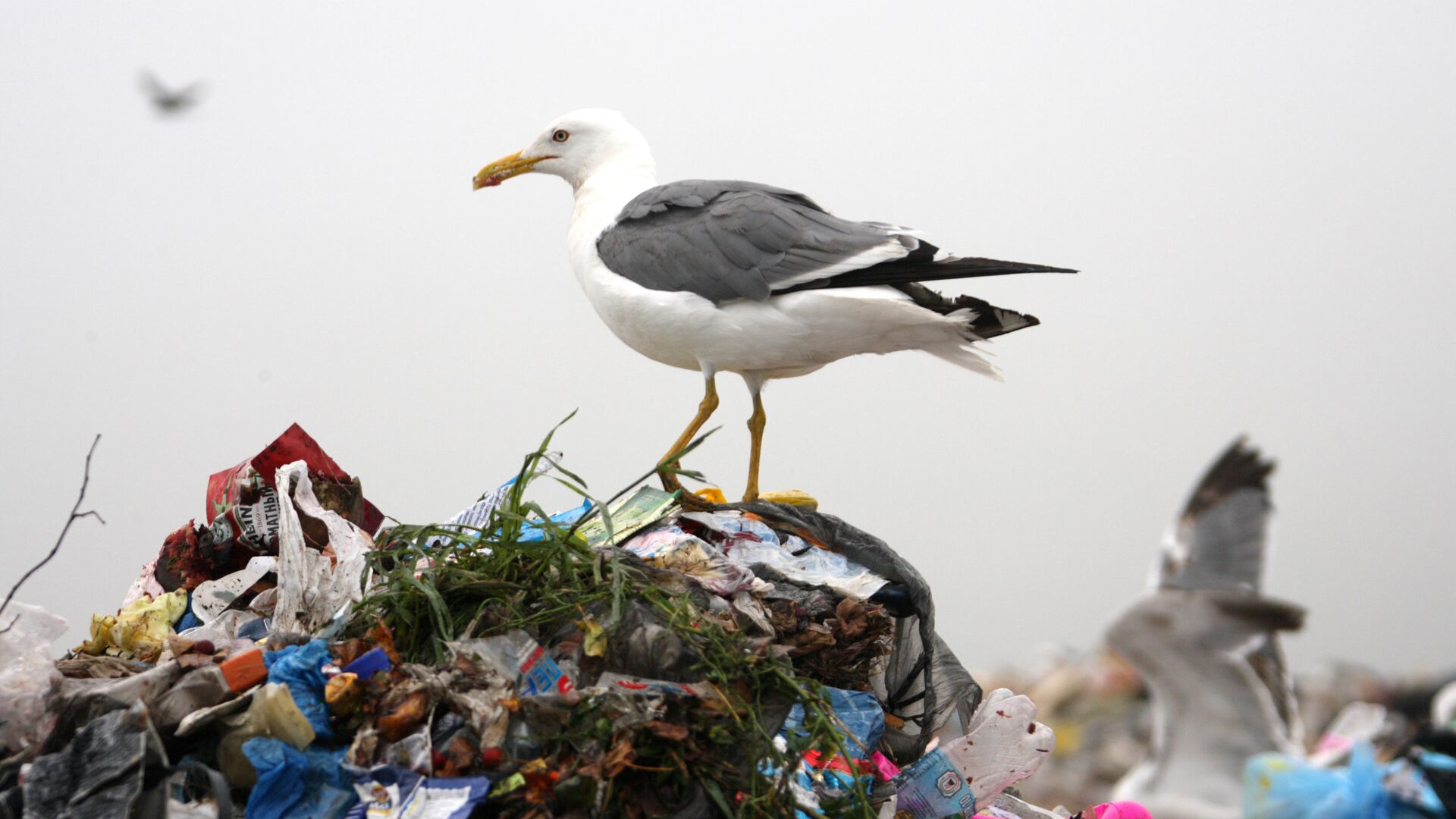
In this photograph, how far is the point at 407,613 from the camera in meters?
1.81

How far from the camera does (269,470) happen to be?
2428mm

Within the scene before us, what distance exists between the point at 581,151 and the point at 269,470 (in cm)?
129

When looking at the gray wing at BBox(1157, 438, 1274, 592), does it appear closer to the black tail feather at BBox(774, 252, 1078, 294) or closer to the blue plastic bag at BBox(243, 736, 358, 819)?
the blue plastic bag at BBox(243, 736, 358, 819)

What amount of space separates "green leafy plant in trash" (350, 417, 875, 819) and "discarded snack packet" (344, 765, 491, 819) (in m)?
0.11

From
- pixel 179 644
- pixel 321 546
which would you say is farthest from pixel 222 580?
pixel 179 644

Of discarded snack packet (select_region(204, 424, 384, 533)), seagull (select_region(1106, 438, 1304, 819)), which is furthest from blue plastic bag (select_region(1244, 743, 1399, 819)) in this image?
discarded snack packet (select_region(204, 424, 384, 533))

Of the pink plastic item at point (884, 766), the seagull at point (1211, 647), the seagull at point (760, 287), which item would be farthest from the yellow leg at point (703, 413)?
the seagull at point (1211, 647)

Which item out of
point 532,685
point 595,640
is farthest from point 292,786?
point 595,640

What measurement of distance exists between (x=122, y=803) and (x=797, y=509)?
1241 millimetres

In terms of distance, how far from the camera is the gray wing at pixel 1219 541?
1.02 metres

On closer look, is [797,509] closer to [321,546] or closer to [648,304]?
[648,304]

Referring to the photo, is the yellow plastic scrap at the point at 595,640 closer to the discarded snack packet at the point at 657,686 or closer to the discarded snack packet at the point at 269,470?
the discarded snack packet at the point at 657,686

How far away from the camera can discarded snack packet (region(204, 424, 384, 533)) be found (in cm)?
242

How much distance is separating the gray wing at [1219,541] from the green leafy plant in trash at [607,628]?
0.65 m
